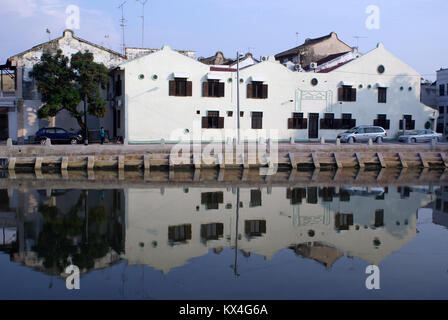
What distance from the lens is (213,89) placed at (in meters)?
34.2

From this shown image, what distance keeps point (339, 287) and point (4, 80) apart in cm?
3728

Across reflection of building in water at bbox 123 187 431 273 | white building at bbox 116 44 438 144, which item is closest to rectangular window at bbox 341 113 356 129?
white building at bbox 116 44 438 144

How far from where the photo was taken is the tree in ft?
100

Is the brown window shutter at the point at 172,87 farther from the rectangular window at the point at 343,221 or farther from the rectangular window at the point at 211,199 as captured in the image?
the rectangular window at the point at 343,221

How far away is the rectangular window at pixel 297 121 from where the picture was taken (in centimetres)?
3656

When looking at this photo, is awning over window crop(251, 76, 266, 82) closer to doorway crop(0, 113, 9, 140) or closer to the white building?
the white building

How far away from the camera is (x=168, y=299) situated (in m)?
8.54

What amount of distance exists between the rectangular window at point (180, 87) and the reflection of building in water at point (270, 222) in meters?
14.0

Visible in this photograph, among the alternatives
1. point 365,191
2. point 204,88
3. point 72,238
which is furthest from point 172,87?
point 72,238

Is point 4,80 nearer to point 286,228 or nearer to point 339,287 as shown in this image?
point 286,228

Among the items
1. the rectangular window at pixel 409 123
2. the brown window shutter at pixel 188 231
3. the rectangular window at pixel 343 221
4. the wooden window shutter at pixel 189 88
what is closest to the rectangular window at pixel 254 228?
the brown window shutter at pixel 188 231

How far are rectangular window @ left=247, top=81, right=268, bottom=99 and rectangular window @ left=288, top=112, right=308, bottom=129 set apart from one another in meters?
2.92

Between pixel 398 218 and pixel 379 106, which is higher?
pixel 379 106

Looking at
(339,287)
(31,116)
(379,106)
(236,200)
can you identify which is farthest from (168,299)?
(379,106)
